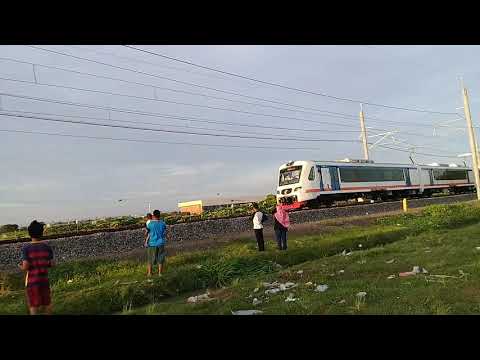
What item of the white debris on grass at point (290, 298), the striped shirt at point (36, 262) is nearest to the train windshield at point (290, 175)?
the white debris on grass at point (290, 298)

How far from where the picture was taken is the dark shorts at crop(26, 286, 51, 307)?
17.6 feet

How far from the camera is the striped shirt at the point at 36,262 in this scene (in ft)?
17.7

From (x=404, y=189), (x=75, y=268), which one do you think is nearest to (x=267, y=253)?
(x=75, y=268)

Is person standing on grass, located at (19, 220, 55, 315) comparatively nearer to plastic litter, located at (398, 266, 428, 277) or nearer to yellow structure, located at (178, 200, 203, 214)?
plastic litter, located at (398, 266, 428, 277)

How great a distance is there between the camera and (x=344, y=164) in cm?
2859

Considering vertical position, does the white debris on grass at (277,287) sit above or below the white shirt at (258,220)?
below

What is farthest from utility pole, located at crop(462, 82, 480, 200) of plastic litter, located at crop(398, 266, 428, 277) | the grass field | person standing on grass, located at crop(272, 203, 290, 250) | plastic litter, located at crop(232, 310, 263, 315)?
plastic litter, located at crop(232, 310, 263, 315)

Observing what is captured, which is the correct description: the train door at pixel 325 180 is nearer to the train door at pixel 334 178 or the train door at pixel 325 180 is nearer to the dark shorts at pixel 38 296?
the train door at pixel 334 178

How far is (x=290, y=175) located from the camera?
89.5 ft

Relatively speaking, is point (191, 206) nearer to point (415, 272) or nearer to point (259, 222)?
point (259, 222)

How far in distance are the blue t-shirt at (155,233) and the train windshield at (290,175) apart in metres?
16.8
